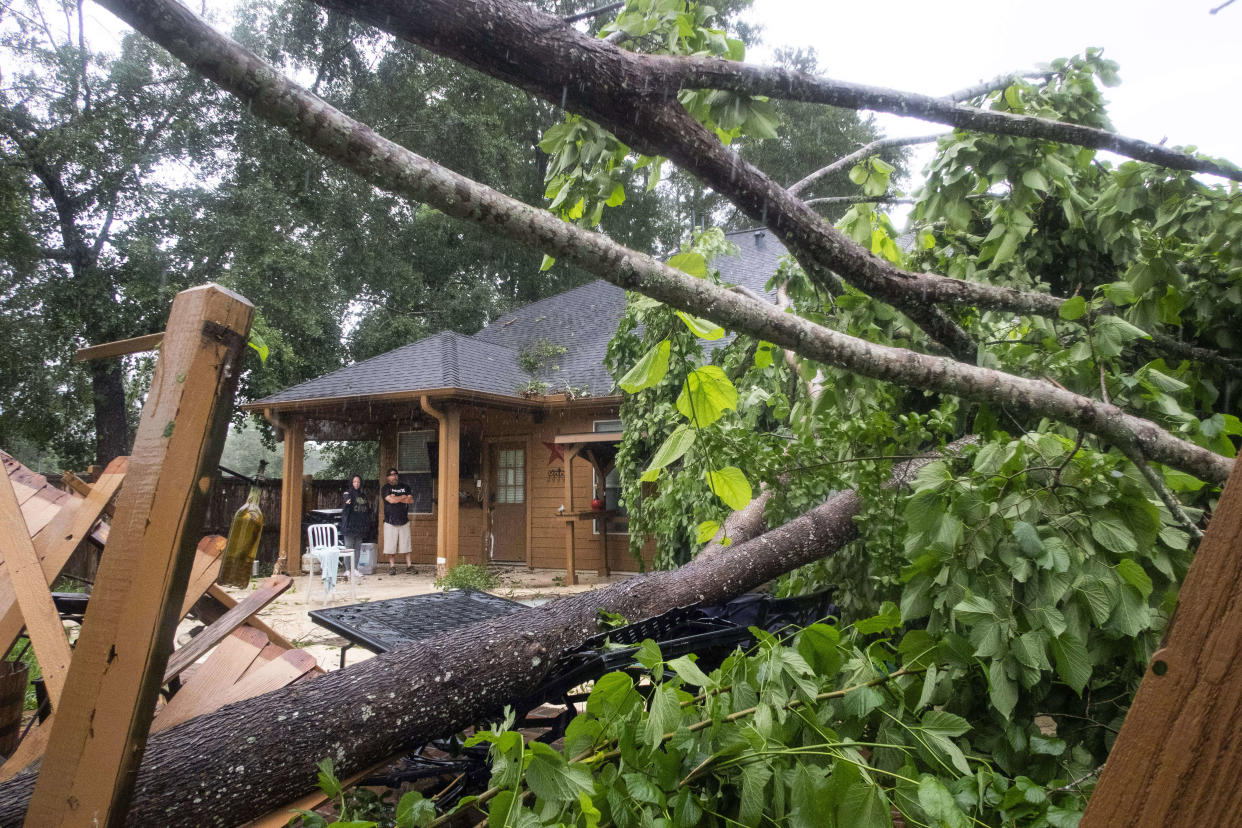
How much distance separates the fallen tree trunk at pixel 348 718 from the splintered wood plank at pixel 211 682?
2.51 feet

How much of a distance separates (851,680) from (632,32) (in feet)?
5.39

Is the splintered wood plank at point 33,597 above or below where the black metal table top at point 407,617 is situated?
above

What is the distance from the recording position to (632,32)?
1739mm

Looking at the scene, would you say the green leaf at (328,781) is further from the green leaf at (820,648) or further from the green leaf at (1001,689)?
the green leaf at (1001,689)

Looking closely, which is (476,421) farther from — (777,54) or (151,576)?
(777,54)

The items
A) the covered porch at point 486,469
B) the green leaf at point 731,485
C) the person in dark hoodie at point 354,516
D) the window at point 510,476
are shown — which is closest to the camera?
the green leaf at point 731,485

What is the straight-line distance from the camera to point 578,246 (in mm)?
1342

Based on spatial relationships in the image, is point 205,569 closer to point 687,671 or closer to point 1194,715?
point 687,671

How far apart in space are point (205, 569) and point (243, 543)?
120cm

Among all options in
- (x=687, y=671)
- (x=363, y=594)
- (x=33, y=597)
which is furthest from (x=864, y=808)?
(x=363, y=594)

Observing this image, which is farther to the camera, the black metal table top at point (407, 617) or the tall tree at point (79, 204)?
the tall tree at point (79, 204)

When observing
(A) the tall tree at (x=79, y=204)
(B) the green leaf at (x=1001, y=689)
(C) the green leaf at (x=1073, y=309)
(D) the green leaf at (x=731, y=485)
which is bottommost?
(B) the green leaf at (x=1001, y=689)

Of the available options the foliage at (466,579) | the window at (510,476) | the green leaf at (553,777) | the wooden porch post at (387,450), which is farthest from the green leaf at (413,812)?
the wooden porch post at (387,450)

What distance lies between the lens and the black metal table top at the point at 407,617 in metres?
2.96
